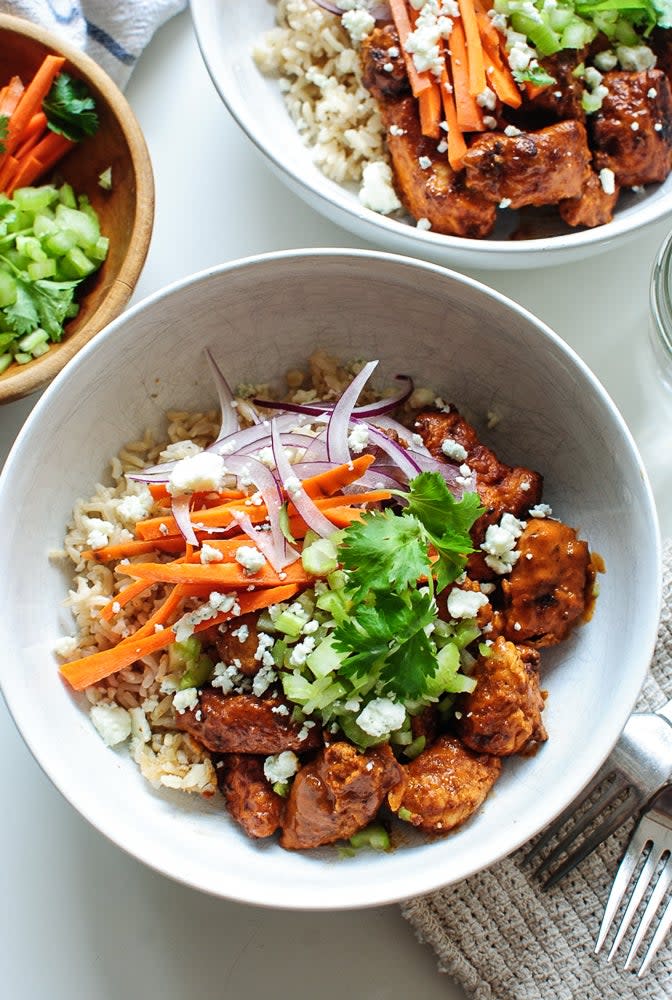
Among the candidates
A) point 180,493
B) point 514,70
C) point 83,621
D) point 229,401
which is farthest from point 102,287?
point 514,70

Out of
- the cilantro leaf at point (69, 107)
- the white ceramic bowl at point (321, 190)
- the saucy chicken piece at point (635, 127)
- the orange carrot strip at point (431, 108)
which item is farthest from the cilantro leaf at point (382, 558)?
the cilantro leaf at point (69, 107)

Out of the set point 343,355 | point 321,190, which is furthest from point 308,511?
point 321,190

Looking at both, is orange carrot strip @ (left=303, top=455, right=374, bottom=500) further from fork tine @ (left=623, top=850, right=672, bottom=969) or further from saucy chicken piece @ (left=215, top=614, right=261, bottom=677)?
fork tine @ (left=623, top=850, right=672, bottom=969)

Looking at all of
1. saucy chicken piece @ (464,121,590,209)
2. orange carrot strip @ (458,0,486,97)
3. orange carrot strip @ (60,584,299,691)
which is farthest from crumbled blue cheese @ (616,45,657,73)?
orange carrot strip @ (60,584,299,691)

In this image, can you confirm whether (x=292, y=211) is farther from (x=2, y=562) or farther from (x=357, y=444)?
(x=2, y=562)

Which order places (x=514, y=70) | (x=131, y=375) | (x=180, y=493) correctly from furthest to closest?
(x=514, y=70) → (x=131, y=375) → (x=180, y=493)

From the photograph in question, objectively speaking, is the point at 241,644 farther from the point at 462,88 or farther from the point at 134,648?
the point at 462,88
